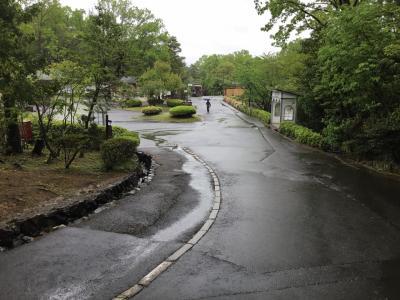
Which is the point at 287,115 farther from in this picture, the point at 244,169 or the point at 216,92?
the point at 216,92

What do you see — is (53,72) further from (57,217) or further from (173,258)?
(173,258)

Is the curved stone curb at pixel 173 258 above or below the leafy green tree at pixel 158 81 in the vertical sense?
below

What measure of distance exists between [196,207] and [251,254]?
3.14 meters

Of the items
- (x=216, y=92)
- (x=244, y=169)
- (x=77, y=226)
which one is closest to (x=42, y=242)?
(x=77, y=226)

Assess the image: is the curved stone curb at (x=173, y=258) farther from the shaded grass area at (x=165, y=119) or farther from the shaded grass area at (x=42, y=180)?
the shaded grass area at (x=165, y=119)

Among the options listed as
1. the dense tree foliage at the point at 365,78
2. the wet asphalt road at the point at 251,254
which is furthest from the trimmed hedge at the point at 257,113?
the wet asphalt road at the point at 251,254

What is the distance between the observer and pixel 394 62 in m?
12.9

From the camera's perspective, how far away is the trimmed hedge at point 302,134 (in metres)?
20.0

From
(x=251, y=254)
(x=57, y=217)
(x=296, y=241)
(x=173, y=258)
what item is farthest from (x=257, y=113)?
(x=173, y=258)

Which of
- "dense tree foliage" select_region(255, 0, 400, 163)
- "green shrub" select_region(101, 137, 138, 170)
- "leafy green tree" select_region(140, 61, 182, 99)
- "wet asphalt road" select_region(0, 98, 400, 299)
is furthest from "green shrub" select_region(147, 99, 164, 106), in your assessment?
"wet asphalt road" select_region(0, 98, 400, 299)

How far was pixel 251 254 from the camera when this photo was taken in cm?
652

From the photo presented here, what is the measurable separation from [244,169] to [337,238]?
24.3 feet

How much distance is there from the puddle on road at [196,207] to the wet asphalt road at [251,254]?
0.07 meters

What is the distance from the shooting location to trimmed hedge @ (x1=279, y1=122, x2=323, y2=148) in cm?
2003
